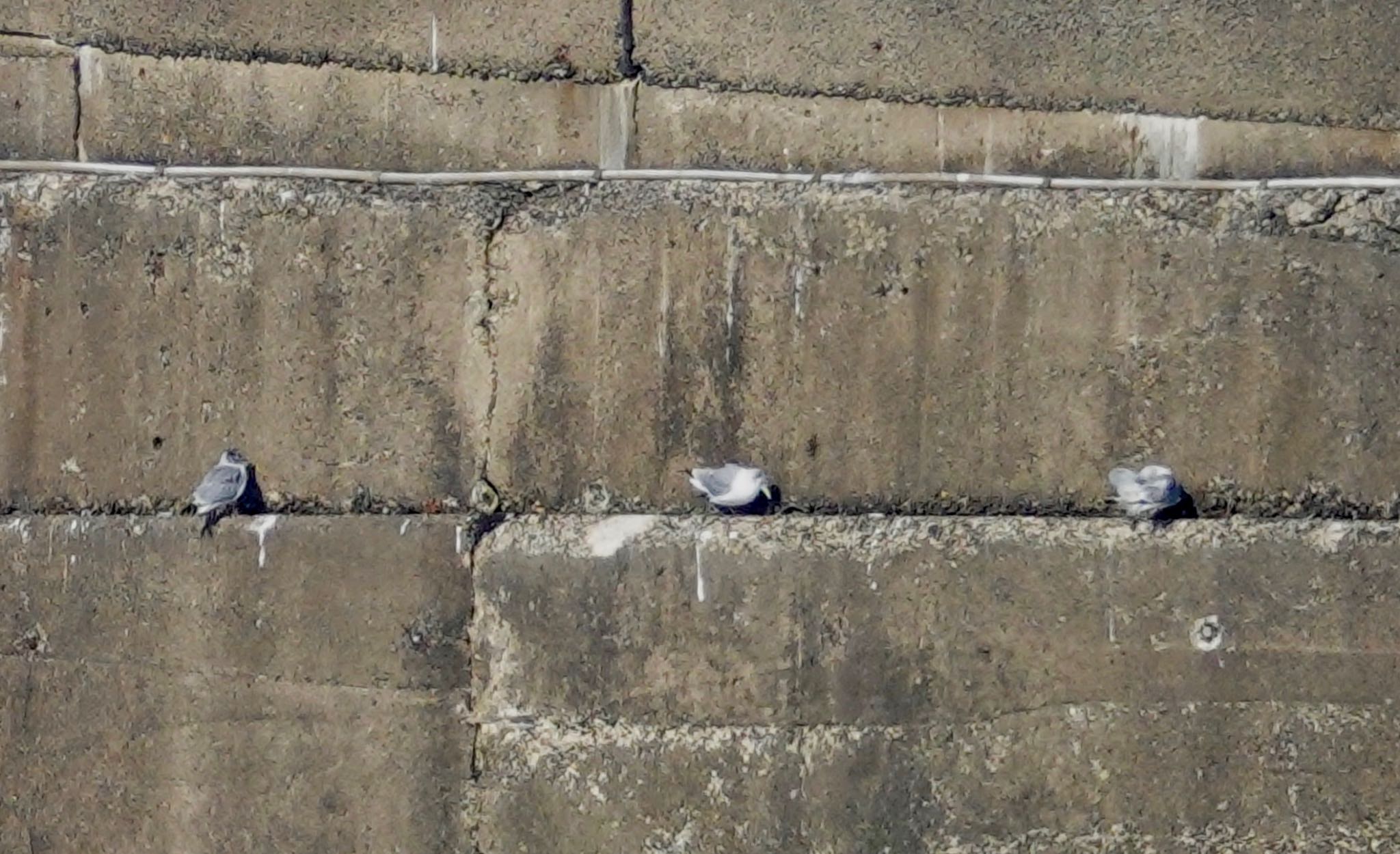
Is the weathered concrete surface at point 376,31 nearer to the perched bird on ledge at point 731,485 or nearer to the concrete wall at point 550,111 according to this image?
the concrete wall at point 550,111

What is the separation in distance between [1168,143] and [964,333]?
701mm

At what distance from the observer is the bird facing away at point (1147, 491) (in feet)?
9.80

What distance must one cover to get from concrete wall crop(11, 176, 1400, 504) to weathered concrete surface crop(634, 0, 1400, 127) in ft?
0.92

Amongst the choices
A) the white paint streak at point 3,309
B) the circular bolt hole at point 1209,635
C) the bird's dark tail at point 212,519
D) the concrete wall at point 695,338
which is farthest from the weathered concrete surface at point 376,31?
the circular bolt hole at point 1209,635

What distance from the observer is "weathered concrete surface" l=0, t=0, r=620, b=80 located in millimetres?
3207

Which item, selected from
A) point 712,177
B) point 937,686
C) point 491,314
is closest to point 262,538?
point 491,314

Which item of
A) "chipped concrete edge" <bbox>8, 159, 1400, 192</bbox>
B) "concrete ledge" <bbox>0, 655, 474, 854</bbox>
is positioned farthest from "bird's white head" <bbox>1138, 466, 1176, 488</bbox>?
"concrete ledge" <bbox>0, 655, 474, 854</bbox>

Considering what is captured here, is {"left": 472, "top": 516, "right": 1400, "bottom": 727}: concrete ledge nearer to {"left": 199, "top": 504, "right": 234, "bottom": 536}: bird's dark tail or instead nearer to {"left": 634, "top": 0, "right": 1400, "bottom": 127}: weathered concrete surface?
{"left": 199, "top": 504, "right": 234, "bottom": 536}: bird's dark tail

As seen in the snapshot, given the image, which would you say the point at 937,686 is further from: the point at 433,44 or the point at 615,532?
the point at 433,44

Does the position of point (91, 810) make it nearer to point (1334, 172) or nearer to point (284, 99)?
point (284, 99)

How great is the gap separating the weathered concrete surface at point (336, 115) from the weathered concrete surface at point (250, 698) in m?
0.88

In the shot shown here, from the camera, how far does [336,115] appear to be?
3236mm

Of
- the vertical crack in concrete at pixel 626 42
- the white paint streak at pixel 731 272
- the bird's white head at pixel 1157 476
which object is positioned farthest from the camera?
the vertical crack in concrete at pixel 626 42

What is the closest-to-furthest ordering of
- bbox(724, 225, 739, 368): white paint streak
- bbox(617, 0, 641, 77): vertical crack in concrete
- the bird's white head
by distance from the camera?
the bird's white head
bbox(724, 225, 739, 368): white paint streak
bbox(617, 0, 641, 77): vertical crack in concrete
